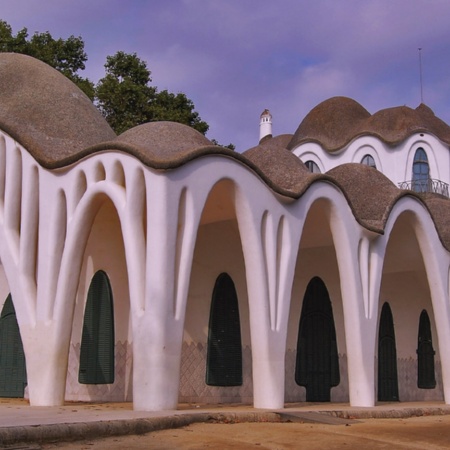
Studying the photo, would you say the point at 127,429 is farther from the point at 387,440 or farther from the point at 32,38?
Answer: the point at 32,38

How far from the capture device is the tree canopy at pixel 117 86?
28.2 meters

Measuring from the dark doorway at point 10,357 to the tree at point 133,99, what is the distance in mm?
11695

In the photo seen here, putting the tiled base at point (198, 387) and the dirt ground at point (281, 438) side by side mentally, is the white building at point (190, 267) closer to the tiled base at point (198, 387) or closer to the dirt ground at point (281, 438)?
the tiled base at point (198, 387)

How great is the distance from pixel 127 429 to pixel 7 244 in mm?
6683

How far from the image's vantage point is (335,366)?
19391mm

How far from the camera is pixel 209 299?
57.3 feet

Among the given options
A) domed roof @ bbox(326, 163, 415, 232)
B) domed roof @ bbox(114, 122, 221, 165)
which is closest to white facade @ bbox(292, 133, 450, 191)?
domed roof @ bbox(326, 163, 415, 232)

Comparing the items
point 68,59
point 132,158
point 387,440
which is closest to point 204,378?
point 132,158

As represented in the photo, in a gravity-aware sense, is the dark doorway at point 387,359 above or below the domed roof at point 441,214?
below

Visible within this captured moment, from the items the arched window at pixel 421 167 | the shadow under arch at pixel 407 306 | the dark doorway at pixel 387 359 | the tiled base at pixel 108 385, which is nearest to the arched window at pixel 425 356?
the shadow under arch at pixel 407 306

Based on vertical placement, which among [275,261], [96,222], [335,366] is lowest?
[335,366]

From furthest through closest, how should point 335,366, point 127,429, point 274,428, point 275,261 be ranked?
→ point 335,366, point 275,261, point 274,428, point 127,429

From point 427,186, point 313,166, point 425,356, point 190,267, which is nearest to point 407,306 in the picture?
point 425,356

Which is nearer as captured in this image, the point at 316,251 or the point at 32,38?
the point at 316,251
